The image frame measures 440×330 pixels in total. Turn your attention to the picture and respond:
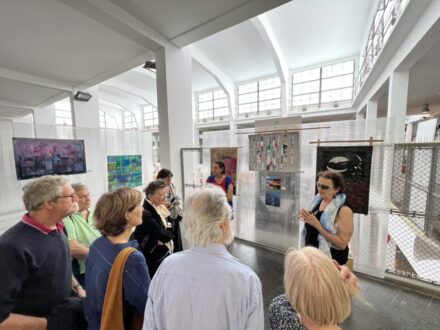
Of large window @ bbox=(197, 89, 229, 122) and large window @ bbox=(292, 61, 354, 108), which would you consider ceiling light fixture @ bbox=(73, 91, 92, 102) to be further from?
large window @ bbox=(292, 61, 354, 108)

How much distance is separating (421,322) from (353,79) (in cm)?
1201

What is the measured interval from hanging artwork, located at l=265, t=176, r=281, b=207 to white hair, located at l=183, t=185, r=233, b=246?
2477 mm

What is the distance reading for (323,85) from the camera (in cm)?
1186

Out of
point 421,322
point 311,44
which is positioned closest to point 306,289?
point 421,322

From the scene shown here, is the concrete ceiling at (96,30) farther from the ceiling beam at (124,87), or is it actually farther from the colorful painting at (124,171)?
the ceiling beam at (124,87)

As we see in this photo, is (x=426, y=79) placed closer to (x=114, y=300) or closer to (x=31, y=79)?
(x=114, y=300)

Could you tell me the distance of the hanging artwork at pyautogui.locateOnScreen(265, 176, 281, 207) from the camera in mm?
3424

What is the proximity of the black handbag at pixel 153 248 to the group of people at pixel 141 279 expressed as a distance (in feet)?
1.61

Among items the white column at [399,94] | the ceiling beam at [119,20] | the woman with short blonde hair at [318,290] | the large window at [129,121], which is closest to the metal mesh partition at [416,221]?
the white column at [399,94]

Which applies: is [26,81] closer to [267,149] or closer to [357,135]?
[267,149]

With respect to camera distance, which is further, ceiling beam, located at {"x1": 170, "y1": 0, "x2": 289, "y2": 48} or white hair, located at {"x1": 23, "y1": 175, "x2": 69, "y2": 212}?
ceiling beam, located at {"x1": 170, "y1": 0, "x2": 289, "y2": 48}

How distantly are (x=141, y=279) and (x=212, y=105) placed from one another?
15827 millimetres

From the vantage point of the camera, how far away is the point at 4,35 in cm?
341

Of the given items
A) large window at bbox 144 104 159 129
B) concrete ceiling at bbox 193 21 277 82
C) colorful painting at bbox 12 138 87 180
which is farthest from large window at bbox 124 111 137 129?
colorful painting at bbox 12 138 87 180
